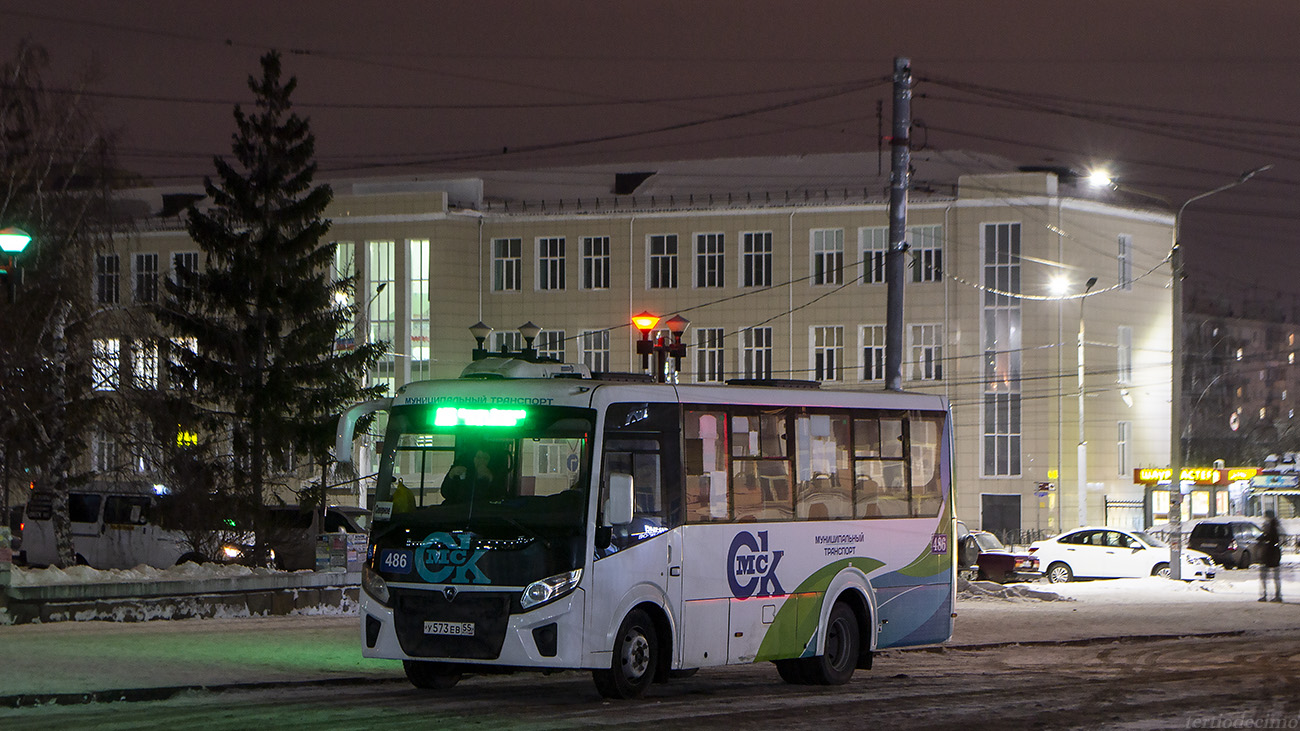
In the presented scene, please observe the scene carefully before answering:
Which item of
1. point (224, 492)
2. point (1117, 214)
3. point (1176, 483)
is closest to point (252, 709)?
point (224, 492)

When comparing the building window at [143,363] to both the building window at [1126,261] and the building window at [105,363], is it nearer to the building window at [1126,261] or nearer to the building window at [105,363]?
the building window at [105,363]

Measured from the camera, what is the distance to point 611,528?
1384cm

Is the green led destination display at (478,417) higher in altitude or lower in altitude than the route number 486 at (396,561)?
higher

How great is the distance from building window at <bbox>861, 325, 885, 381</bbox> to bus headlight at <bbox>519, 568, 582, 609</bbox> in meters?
55.5

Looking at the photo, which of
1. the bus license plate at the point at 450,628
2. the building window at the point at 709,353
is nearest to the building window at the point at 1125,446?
the building window at the point at 709,353

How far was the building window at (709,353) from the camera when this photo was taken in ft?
230

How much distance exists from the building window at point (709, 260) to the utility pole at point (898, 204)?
145ft

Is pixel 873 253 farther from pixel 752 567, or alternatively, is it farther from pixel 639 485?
pixel 639 485

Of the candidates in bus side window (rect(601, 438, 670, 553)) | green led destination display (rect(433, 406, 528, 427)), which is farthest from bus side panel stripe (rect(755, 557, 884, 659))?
green led destination display (rect(433, 406, 528, 427))

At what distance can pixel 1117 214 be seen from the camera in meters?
70.2

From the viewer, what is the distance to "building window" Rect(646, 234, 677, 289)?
70.7 m

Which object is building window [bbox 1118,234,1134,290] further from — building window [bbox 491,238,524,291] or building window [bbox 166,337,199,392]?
building window [bbox 166,337,199,392]

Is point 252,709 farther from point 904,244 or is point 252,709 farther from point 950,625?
point 904,244

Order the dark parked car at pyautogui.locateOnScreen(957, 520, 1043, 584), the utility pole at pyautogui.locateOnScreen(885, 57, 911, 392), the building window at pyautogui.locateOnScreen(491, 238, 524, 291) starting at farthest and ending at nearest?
the building window at pyautogui.locateOnScreen(491, 238, 524, 291)
the dark parked car at pyautogui.locateOnScreen(957, 520, 1043, 584)
the utility pole at pyautogui.locateOnScreen(885, 57, 911, 392)
